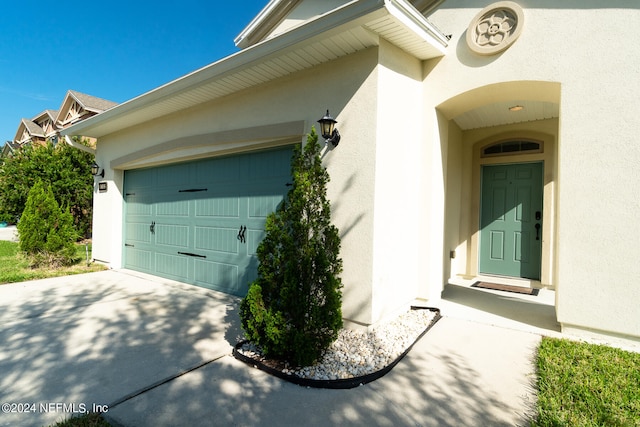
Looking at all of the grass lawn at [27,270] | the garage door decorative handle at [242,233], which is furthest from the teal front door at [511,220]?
the grass lawn at [27,270]

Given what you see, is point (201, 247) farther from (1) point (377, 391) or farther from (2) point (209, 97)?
(1) point (377, 391)

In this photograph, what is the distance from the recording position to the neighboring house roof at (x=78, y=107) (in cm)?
1831

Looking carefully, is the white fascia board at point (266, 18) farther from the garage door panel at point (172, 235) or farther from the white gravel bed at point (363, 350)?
the white gravel bed at point (363, 350)

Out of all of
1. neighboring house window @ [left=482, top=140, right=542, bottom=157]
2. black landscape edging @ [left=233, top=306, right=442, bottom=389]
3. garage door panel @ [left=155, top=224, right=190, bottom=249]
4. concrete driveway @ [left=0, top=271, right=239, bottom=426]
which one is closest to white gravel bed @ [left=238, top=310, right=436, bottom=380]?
black landscape edging @ [left=233, top=306, right=442, bottom=389]

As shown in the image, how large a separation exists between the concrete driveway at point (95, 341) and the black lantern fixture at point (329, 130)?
2.40 m

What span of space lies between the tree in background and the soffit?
12643 millimetres

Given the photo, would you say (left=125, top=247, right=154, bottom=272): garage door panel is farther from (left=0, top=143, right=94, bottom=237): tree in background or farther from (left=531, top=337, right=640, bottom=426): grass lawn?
(left=531, top=337, right=640, bottom=426): grass lawn

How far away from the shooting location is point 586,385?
2420mm

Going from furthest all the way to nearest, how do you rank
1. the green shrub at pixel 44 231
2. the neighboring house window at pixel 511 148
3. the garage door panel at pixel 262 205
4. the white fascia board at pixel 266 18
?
1. the white fascia board at pixel 266 18
2. the green shrub at pixel 44 231
3. the neighboring house window at pixel 511 148
4. the garage door panel at pixel 262 205

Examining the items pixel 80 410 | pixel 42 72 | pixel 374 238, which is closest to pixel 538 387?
pixel 374 238

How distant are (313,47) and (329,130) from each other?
0.91m

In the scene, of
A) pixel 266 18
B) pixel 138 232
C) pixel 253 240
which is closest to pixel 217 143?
pixel 253 240

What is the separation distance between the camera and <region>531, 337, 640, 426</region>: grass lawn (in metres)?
2.08

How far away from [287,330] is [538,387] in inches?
79.2
